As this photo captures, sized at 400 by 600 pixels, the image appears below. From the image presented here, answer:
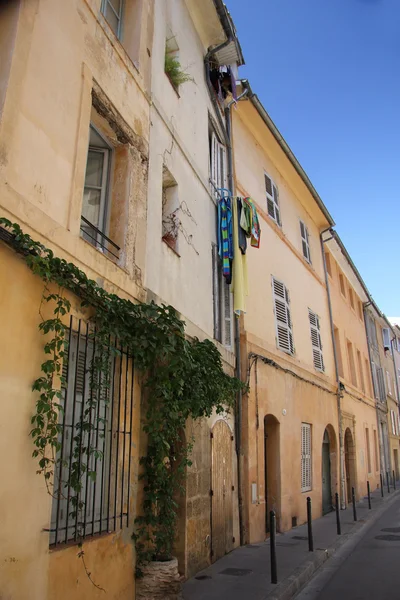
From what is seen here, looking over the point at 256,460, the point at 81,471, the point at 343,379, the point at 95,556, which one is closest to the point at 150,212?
the point at 81,471

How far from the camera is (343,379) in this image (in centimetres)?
1700

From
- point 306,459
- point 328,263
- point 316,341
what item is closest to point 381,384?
point 328,263

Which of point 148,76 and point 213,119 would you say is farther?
point 213,119

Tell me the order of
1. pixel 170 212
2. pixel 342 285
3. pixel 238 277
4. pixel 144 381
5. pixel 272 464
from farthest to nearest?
pixel 342 285, pixel 272 464, pixel 238 277, pixel 170 212, pixel 144 381

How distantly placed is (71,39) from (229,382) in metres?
5.01

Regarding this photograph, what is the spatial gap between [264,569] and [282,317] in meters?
6.29

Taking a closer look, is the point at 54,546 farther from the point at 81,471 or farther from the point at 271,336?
the point at 271,336

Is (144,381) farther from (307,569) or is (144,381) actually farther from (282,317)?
(282,317)

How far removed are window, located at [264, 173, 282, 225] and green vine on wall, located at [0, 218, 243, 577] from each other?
22.1 feet

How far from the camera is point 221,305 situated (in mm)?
9195

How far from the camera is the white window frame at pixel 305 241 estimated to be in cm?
1493

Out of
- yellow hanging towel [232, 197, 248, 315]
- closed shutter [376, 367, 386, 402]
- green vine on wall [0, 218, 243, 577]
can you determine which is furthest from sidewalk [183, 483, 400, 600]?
closed shutter [376, 367, 386, 402]

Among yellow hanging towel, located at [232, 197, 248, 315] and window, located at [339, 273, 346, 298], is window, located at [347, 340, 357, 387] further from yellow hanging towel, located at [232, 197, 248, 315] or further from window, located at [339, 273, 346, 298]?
yellow hanging towel, located at [232, 197, 248, 315]

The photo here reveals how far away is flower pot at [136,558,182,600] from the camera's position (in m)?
5.02
